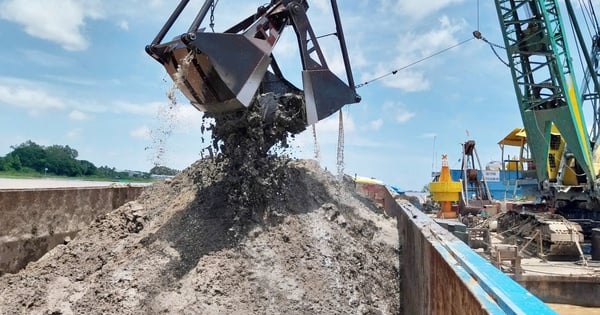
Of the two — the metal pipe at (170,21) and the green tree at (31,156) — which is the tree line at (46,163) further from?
the metal pipe at (170,21)

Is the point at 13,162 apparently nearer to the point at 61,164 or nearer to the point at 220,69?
the point at 61,164

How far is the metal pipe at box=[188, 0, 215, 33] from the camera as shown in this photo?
4.75m

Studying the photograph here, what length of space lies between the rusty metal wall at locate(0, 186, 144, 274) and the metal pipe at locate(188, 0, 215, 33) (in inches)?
90.7

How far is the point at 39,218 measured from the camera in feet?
17.3

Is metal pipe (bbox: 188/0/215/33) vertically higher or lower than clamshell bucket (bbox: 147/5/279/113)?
higher

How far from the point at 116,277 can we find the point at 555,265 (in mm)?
7942

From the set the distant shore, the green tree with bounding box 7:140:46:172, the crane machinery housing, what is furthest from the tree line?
the crane machinery housing

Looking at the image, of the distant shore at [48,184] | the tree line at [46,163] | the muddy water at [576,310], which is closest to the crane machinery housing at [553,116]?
the muddy water at [576,310]

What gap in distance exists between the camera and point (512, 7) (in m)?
13.8

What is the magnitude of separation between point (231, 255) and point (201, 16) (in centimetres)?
222

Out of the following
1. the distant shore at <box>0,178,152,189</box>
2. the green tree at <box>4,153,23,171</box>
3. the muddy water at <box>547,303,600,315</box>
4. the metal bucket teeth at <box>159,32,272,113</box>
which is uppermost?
the green tree at <box>4,153,23,171</box>

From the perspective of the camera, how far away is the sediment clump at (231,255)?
4309mm

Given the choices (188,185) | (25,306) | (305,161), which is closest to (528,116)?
(305,161)

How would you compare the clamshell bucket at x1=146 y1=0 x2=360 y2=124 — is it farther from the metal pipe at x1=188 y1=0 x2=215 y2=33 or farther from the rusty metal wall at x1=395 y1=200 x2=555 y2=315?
the rusty metal wall at x1=395 y1=200 x2=555 y2=315
